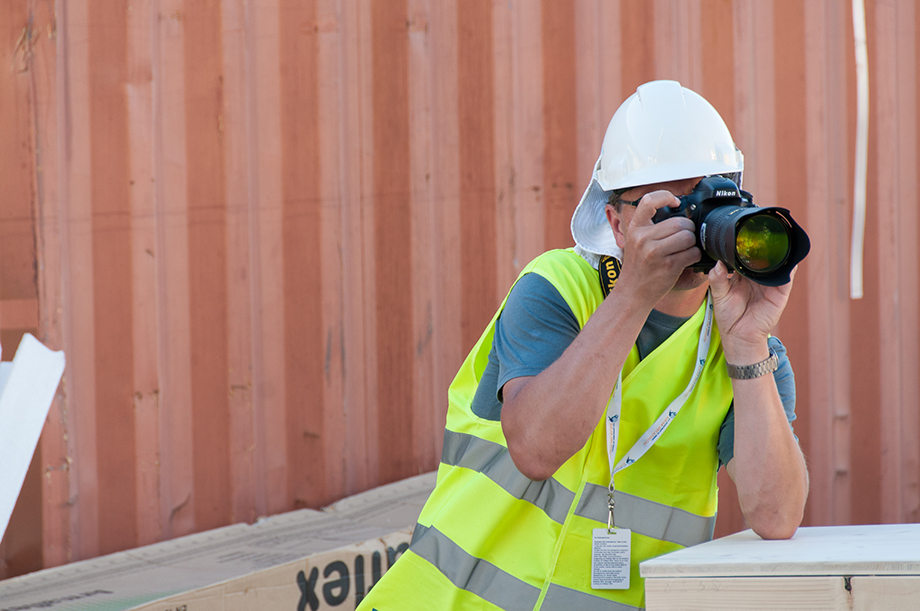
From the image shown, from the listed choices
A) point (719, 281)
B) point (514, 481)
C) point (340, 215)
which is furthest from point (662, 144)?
point (340, 215)

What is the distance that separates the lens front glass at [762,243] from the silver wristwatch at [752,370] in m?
0.23

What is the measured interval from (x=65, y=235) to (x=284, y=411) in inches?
37.3

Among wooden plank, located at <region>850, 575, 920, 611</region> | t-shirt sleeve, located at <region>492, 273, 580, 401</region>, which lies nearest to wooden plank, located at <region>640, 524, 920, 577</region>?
wooden plank, located at <region>850, 575, 920, 611</region>

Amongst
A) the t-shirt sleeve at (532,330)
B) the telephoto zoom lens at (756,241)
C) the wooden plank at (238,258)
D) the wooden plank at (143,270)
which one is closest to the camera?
the telephoto zoom lens at (756,241)

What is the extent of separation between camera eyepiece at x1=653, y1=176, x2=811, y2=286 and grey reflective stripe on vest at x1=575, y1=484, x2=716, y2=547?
17.9 inches

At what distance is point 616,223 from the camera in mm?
1636

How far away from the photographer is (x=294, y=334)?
310cm

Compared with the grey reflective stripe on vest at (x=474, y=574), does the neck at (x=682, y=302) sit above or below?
above

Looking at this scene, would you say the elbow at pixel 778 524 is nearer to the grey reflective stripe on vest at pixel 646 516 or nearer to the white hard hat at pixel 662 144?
the grey reflective stripe on vest at pixel 646 516

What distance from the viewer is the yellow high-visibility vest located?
1.53 meters

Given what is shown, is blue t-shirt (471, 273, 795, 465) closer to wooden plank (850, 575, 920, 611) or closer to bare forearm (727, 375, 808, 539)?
bare forearm (727, 375, 808, 539)

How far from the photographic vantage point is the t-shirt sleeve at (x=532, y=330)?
4.82 feet

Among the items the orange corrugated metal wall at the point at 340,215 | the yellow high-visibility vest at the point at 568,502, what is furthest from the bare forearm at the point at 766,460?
the orange corrugated metal wall at the point at 340,215

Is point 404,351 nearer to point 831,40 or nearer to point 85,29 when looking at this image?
point 85,29
